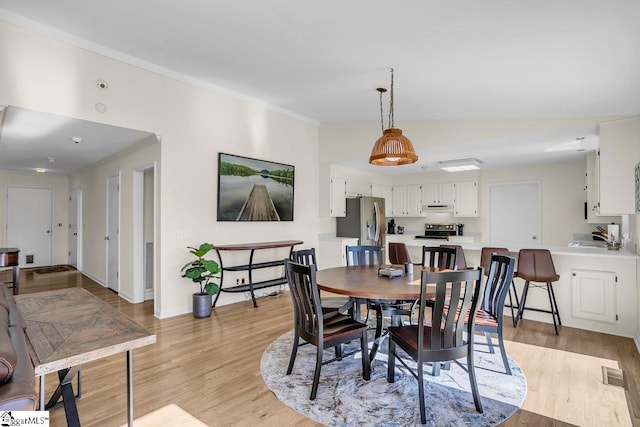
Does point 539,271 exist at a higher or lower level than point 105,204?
lower

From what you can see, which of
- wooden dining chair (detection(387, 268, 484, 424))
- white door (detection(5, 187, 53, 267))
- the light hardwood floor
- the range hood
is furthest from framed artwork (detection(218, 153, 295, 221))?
white door (detection(5, 187, 53, 267))

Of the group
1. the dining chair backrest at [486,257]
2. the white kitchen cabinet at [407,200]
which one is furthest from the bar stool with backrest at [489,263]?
the white kitchen cabinet at [407,200]

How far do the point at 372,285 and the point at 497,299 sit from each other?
106 cm

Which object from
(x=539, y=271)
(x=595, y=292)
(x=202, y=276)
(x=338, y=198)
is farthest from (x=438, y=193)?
(x=202, y=276)

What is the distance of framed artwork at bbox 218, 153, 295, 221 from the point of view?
4.69 metres

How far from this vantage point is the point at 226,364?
2848 millimetres

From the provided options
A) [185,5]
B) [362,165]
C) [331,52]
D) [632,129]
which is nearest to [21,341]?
[185,5]

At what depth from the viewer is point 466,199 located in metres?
7.10

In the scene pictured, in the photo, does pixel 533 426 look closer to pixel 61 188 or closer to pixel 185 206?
pixel 185 206

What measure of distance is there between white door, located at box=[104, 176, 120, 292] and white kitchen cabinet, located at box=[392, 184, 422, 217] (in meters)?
5.70

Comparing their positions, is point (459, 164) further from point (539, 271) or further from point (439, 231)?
point (539, 271)

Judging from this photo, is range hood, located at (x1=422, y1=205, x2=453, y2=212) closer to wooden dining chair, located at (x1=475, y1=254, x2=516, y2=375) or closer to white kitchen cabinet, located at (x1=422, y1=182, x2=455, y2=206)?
white kitchen cabinet, located at (x1=422, y1=182, x2=455, y2=206)

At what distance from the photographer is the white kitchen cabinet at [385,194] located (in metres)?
7.34

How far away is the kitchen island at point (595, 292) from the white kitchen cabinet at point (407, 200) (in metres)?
3.73
